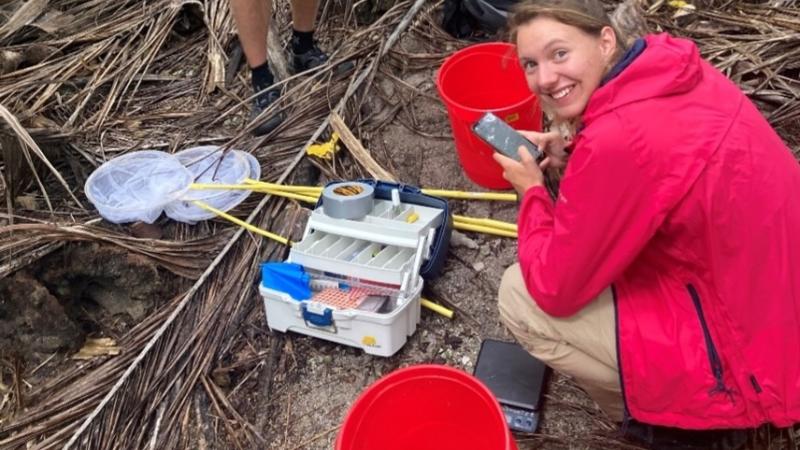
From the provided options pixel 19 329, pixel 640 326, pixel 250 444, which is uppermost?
pixel 640 326

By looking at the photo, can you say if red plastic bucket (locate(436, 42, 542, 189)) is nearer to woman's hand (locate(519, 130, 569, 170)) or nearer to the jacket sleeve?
woman's hand (locate(519, 130, 569, 170))

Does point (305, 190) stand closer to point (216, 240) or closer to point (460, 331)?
point (216, 240)

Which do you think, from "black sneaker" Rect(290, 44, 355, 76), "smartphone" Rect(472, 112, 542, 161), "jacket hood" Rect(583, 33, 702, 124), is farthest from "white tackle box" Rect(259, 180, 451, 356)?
"black sneaker" Rect(290, 44, 355, 76)

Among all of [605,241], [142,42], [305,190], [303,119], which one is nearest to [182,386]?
[305,190]

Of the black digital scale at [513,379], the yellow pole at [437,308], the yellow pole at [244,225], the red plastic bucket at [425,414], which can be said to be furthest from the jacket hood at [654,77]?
the yellow pole at [244,225]

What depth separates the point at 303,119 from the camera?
3123 mm

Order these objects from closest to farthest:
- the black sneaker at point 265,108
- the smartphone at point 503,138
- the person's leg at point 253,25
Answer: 1. the smartphone at point 503,138
2. the person's leg at point 253,25
3. the black sneaker at point 265,108

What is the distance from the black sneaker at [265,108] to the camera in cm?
313

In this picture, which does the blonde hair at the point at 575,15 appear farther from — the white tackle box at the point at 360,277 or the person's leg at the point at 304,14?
the person's leg at the point at 304,14

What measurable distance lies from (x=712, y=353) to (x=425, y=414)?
0.74 meters

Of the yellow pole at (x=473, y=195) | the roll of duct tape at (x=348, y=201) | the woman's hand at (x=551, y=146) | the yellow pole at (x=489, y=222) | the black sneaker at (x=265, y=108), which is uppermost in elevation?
the woman's hand at (x=551, y=146)

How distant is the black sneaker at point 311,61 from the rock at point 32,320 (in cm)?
155

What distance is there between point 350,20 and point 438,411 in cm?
242

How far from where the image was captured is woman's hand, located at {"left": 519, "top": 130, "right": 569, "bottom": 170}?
206 centimetres
